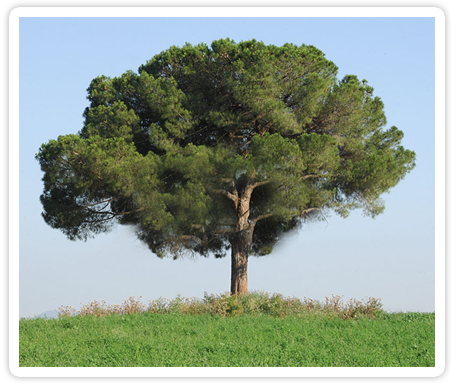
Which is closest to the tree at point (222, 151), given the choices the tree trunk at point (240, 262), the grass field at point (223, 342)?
the tree trunk at point (240, 262)

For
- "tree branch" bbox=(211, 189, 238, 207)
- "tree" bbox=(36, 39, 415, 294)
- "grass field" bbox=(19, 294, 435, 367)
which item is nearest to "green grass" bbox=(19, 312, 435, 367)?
"grass field" bbox=(19, 294, 435, 367)

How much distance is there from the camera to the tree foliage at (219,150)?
15.7 meters

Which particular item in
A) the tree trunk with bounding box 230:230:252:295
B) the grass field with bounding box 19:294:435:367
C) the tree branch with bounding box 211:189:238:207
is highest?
the tree branch with bounding box 211:189:238:207

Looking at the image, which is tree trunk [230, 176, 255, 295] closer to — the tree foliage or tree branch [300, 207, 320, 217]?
the tree foliage

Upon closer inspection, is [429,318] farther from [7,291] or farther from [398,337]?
[7,291]

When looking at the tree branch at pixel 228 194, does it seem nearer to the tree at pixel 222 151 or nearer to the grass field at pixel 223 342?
the tree at pixel 222 151

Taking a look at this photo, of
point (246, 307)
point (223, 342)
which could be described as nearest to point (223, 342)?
point (223, 342)

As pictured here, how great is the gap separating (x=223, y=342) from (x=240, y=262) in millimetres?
7626

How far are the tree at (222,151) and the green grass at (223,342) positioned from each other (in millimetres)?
4636

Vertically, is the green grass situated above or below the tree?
below

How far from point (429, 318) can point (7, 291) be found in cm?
1090

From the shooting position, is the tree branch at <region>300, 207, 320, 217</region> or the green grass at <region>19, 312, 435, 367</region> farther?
the tree branch at <region>300, 207, 320, 217</region>

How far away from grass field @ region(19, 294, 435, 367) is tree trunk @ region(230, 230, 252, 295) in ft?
12.7

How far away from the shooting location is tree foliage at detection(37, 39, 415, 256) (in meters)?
15.7
